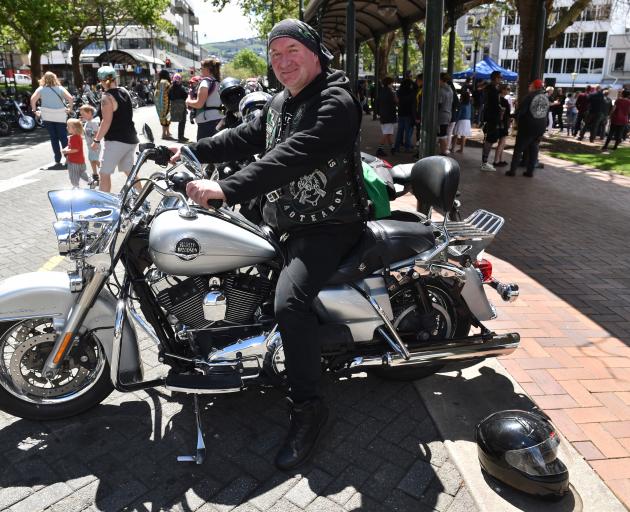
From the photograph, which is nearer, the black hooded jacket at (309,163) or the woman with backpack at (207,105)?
the black hooded jacket at (309,163)

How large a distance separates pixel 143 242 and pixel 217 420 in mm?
1092

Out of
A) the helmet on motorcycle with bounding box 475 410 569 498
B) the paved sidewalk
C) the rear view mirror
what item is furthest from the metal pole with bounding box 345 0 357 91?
the helmet on motorcycle with bounding box 475 410 569 498

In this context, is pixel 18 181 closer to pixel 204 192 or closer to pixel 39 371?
pixel 39 371

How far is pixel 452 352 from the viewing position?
10.7 ft

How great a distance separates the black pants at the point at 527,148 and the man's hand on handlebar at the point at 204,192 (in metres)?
9.34

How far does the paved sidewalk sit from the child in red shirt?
4927mm

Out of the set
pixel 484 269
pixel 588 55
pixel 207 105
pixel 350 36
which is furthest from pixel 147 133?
pixel 588 55

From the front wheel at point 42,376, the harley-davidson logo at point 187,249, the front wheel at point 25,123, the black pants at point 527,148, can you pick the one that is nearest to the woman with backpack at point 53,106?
the front wheel at point 25,123

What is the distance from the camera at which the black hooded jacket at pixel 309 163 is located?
260 cm

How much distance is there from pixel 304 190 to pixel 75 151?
21.2 feet

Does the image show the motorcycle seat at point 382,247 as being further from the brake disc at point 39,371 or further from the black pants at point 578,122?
the black pants at point 578,122

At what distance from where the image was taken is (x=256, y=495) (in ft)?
8.73

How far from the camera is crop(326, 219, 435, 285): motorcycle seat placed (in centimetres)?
292

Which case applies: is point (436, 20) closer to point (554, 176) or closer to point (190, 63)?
point (554, 176)
